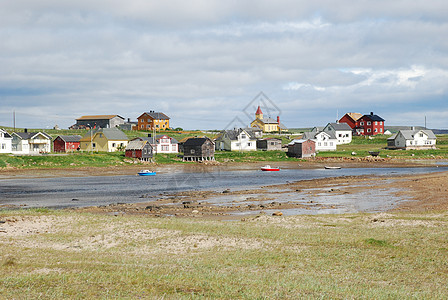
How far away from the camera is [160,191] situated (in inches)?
2281

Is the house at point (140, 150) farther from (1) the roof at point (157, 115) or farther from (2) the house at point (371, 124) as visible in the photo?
(2) the house at point (371, 124)

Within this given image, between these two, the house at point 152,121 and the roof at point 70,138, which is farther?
the house at point 152,121

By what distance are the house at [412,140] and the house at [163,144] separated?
6396 centimetres

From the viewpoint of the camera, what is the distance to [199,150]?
4360 inches

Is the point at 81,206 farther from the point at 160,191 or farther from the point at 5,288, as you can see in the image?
the point at 5,288

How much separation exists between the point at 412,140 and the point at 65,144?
A: 97443 mm

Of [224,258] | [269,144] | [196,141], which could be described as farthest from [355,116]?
[224,258]

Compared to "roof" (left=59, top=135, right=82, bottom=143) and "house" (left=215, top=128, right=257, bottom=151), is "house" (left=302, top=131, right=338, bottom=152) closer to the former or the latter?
"house" (left=215, top=128, right=257, bottom=151)

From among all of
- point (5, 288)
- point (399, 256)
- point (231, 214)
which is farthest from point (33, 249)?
point (231, 214)

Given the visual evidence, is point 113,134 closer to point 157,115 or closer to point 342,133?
point 157,115

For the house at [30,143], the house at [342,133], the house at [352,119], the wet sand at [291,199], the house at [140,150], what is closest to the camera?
the wet sand at [291,199]

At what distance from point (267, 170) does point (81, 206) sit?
5394 centimetres

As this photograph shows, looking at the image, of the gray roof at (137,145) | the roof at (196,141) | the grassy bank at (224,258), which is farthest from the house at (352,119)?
the grassy bank at (224,258)

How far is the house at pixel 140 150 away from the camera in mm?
104688
